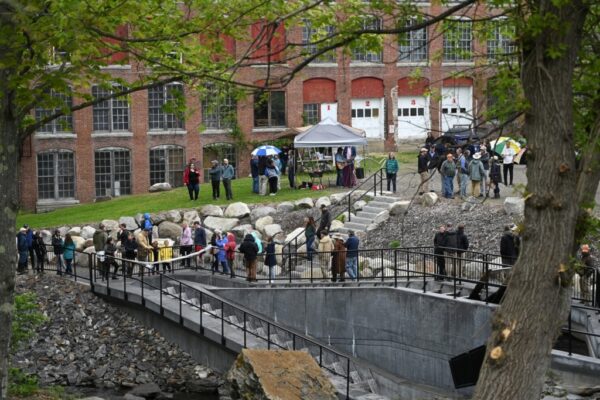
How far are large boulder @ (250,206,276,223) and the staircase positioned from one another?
317cm

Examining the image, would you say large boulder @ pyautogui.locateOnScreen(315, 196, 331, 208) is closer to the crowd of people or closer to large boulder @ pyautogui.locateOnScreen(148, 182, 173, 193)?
the crowd of people

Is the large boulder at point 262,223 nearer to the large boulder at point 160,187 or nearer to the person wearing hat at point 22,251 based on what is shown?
the person wearing hat at point 22,251

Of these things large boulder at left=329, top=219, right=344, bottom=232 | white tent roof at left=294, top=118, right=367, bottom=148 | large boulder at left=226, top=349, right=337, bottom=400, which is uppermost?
white tent roof at left=294, top=118, right=367, bottom=148

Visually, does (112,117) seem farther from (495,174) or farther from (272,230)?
(495,174)

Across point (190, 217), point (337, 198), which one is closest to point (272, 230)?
point (337, 198)

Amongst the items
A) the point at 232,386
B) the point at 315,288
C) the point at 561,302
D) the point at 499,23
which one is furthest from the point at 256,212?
the point at 561,302

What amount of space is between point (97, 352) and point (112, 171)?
22364mm

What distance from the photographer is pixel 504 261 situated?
26828 millimetres

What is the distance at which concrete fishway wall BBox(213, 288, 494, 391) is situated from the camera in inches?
933

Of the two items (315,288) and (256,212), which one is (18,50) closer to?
(315,288)

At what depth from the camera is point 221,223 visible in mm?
37156

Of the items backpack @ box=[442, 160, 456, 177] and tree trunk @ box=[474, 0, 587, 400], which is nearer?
tree trunk @ box=[474, 0, 587, 400]

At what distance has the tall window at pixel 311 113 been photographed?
168 feet

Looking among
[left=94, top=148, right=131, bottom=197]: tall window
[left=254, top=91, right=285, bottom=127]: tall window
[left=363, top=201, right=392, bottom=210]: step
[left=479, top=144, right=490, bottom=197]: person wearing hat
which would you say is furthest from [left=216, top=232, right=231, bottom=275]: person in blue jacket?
[left=254, top=91, right=285, bottom=127]: tall window
